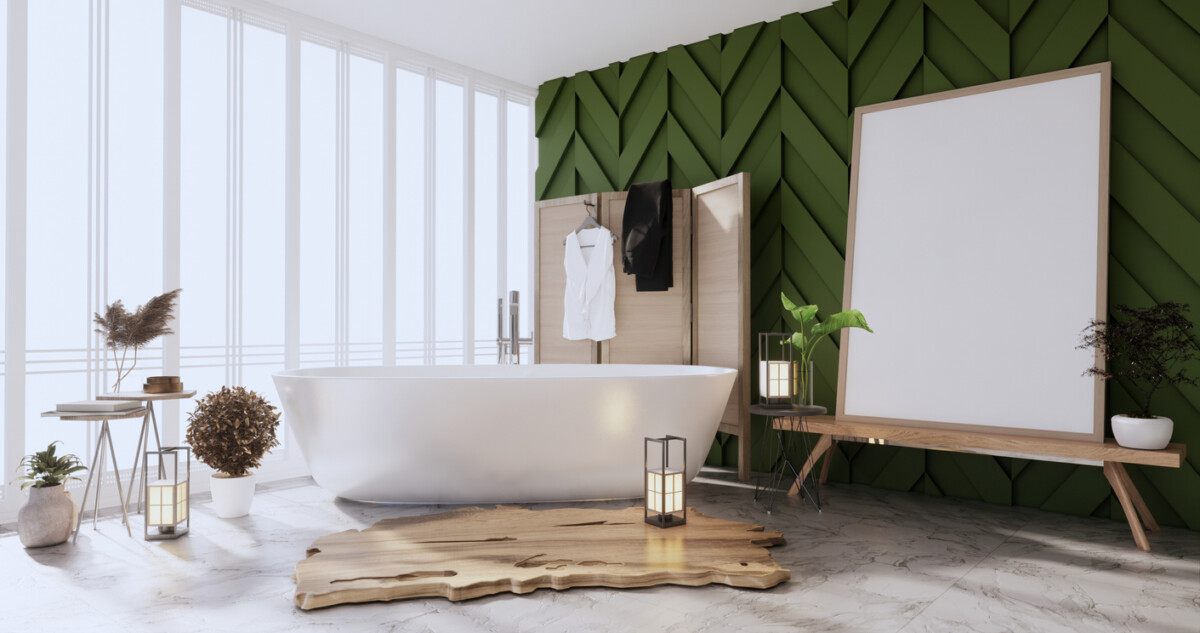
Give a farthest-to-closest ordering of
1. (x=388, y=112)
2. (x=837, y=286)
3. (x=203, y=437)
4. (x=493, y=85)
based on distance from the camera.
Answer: (x=493, y=85) < (x=388, y=112) < (x=837, y=286) < (x=203, y=437)

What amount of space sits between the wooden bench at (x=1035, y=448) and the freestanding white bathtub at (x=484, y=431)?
0.68 meters

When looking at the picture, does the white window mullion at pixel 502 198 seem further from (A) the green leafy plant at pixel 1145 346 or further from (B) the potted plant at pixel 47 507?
(A) the green leafy plant at pixel 1145 346

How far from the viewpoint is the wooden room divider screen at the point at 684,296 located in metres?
4.15

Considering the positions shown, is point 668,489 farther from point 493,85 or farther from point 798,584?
point 493,85

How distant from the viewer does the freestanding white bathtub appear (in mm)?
3180

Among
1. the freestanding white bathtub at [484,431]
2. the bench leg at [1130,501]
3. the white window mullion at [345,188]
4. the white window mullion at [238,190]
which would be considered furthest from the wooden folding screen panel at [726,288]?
the white window mullion at [238,190]

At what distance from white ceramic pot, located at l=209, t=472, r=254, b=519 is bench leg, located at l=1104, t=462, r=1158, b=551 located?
3.56 meters

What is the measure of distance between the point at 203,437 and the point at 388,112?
244 centimetres

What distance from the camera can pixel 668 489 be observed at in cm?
291

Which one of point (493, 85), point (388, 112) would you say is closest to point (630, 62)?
point (493, 85)

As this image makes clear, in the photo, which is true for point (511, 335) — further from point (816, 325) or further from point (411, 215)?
point (816, 325)

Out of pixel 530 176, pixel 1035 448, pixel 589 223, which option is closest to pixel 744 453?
pixel 1035 448

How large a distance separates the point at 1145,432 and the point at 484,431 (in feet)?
8.41

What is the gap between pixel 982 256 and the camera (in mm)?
3455
